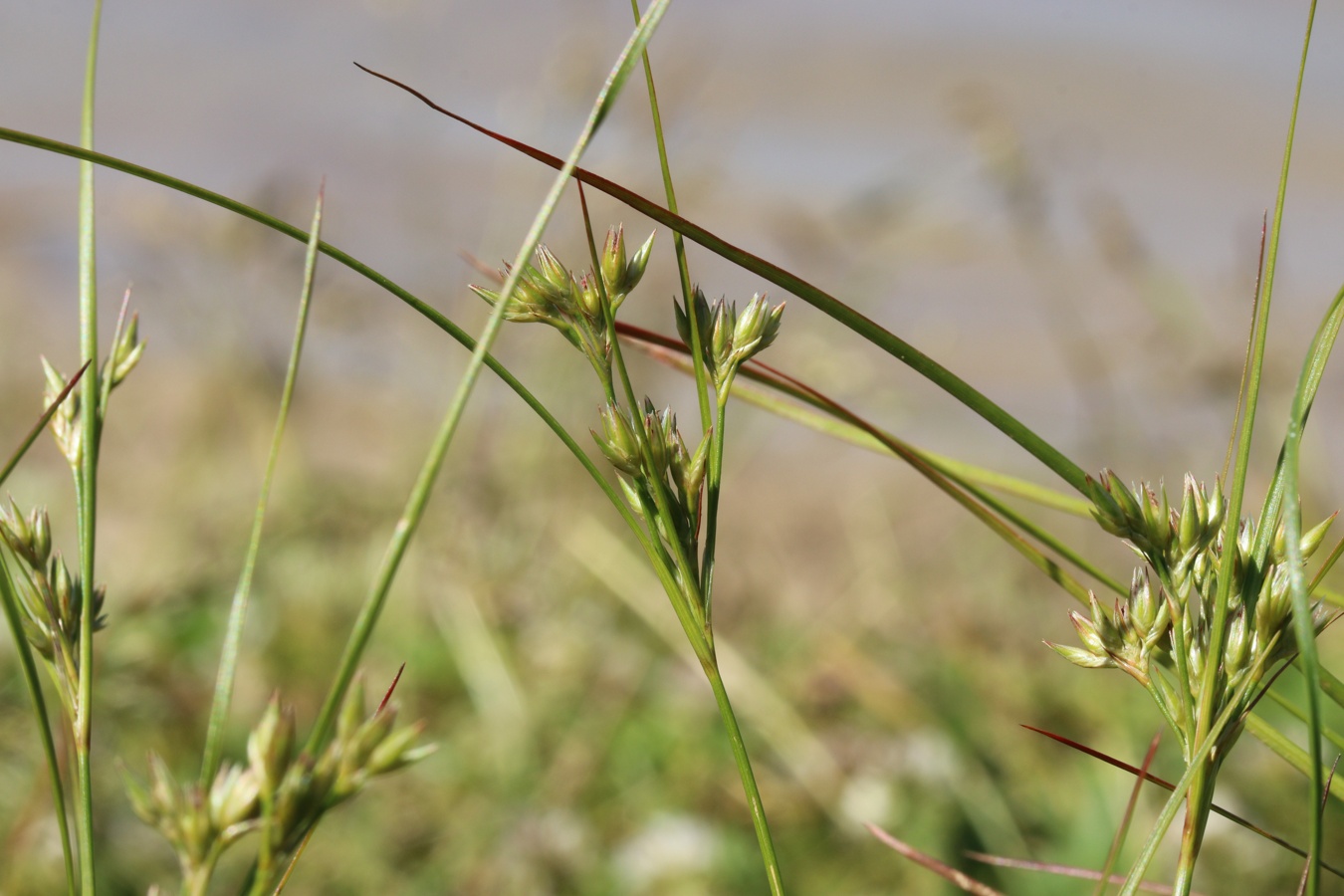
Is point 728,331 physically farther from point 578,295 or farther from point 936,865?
point 936,865

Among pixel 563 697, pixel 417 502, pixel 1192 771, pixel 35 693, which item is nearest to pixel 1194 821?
pixel 1192 771

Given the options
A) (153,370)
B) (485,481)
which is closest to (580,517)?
(485,481)

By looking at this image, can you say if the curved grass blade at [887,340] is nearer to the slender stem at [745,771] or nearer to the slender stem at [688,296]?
the slender stem at [688,296]

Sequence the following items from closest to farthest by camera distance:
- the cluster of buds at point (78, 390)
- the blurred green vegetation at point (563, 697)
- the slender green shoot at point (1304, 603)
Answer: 1. the slender green shoot at point (1304, 603)
2. the cluster of buds at point (78, 390)
3. the blurred green vegetation at point (563, 697)

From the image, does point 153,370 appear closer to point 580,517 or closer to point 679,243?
point 580,517

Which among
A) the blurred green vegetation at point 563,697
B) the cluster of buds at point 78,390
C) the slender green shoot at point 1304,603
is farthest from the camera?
the blurred green vegetation at point 563,697

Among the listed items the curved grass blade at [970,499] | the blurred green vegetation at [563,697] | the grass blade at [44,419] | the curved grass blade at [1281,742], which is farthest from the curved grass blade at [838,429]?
the blurred green vegetation at [563,697]

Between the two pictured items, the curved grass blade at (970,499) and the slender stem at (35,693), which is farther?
the curved grass blade at (970,499)

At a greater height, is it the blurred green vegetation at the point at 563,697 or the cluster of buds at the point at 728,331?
the cluster of buds at the point at 728,331
